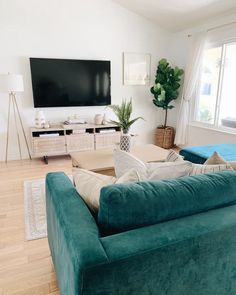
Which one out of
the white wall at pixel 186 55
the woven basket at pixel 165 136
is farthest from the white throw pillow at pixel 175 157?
the woven basket at pixel 165 136

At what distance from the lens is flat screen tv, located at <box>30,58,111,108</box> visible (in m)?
3.91

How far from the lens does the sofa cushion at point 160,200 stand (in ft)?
2.97

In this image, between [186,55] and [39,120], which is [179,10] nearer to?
[186,55]

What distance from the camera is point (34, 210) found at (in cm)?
A: 242

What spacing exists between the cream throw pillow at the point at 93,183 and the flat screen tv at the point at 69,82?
311 cm

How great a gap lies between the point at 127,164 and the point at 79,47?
3424mm

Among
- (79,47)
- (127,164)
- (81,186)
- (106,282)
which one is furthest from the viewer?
(79,47)

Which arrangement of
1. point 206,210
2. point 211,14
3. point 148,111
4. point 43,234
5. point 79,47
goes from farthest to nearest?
1. point 148,111
2. point 79,47
3. point 211,14
4. point 43,234
5. point 206,210

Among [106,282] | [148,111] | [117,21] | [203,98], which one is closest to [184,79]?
[203,98]

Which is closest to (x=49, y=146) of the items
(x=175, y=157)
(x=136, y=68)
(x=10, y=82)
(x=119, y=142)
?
(x=10, y=82)

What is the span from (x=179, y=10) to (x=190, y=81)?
1.17 metres

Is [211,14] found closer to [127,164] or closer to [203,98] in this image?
[203,98]

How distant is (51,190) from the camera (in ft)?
4.27

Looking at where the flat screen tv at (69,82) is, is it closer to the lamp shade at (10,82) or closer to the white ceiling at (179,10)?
the lamp shade at (10,82)
